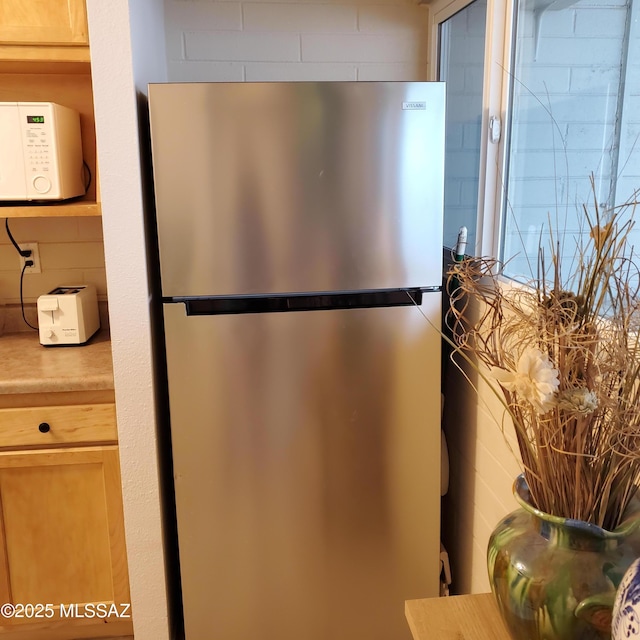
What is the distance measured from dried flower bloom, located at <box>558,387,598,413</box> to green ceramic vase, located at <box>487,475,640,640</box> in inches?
6.4

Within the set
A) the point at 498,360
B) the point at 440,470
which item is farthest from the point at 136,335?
the point at 498,360

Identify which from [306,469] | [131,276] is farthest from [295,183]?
[306,469]

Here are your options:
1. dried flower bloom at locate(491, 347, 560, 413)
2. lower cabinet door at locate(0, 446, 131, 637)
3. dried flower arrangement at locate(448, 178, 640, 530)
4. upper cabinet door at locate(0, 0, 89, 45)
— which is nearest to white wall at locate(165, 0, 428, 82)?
upper cabinet door at locate(0, 0, 89, 45)

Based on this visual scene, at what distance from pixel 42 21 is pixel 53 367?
0.94m

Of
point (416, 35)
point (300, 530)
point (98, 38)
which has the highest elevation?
point (416, 35)

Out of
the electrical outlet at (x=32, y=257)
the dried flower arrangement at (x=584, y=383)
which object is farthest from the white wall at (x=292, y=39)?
the dried flower arrangement at (x=584, y=383)

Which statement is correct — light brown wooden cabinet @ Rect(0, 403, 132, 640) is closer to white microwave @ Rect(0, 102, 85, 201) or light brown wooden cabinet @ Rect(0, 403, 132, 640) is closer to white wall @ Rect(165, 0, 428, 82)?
white microwave @ Rect(0, 102, 85, 201)

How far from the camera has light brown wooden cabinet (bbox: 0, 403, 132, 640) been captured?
1.75m

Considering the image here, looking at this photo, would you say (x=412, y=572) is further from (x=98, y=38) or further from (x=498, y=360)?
(x=98, y=38)

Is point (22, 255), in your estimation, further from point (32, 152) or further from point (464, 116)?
point (464, 116)

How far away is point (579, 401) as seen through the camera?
0.74 meters

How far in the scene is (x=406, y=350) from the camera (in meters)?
1.67

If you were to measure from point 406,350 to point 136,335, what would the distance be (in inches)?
27.6

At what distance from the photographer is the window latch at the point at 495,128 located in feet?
5.65
